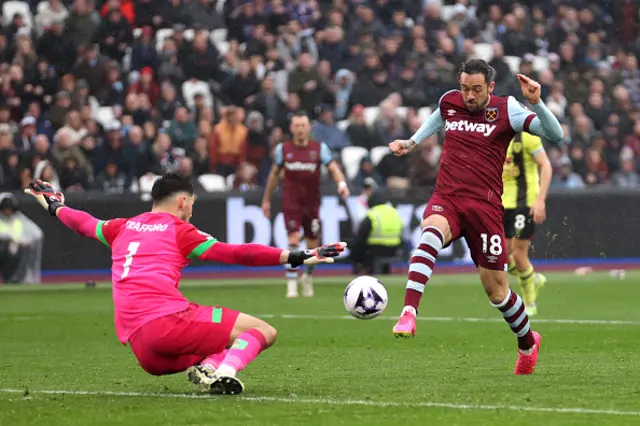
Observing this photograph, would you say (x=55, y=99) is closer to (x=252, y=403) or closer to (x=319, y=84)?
(x=319, y=84)

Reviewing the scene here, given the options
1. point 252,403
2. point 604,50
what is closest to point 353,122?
point 604,50

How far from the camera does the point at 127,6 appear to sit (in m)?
26.7

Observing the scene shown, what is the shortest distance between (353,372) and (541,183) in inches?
232

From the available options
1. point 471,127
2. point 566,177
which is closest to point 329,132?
point 566,177

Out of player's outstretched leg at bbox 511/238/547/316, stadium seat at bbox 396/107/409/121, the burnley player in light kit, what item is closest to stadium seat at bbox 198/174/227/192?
stadium seat at bbox 396/107/409/121

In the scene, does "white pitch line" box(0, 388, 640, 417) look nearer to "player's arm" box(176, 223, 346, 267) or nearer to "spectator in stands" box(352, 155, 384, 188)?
"player's arm" box(176, 223, 346, 267)

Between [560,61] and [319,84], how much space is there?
681cm

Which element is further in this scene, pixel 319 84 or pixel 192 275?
pixel 319 84

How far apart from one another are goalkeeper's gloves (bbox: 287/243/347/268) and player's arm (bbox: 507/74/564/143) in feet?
7.28

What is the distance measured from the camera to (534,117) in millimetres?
9891

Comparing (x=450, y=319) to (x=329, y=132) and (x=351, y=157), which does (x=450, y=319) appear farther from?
(x=351, y=157)

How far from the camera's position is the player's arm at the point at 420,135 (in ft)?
34.7

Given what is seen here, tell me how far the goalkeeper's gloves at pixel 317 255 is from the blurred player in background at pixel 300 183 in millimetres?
11686

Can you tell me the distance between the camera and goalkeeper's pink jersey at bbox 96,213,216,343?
27.6 ft
